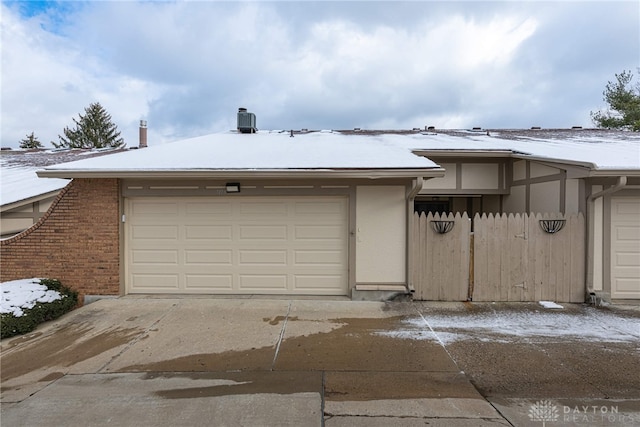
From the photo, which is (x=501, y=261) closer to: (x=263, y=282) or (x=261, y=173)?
(x=263, y=282)

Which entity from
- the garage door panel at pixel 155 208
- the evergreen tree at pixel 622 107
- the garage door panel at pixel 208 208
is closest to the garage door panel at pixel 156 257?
the garage door panel at pixel 155 208

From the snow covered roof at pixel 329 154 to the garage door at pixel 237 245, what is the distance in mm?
828

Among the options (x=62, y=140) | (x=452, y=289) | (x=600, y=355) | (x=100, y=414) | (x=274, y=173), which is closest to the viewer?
(x=100, y=414)

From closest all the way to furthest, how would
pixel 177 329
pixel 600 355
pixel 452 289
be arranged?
pixel 600 355
pixel 177 329
pixel 452 289

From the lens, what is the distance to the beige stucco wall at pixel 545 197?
757 centimetres

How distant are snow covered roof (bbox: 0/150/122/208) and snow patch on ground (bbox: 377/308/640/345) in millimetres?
9497

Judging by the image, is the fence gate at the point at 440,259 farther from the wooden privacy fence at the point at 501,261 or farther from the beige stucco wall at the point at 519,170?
the beige stucco wall at the point at 519,170

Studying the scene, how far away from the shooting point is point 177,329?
18.0 ft

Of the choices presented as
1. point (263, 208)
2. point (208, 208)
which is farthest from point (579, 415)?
point (208, 208)

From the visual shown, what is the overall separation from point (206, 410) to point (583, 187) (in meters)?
7.56

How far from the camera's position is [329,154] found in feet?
24.8

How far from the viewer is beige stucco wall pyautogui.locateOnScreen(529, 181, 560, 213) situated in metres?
7.57

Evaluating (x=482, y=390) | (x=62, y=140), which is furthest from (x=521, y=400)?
(x=62, y=140)

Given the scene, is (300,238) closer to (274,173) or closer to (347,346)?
(274,173)
